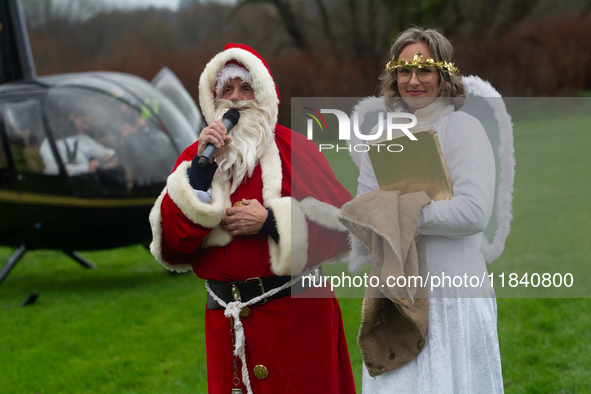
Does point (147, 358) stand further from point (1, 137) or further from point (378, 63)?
point (378, 63)

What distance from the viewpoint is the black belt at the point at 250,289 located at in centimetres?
269

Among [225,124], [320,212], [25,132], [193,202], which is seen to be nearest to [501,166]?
[320,212]

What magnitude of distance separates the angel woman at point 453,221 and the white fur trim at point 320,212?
1.36 ft

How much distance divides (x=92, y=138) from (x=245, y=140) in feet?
16.3

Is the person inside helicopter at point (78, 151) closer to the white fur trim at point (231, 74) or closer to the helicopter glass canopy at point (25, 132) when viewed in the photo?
the helicopter glass canopy at point (25, 132)

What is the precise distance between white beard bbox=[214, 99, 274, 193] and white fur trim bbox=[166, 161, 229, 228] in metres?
0.11

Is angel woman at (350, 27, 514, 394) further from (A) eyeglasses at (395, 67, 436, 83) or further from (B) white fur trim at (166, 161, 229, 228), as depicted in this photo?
(B) white fur trim at (166, 161, 229, 228)

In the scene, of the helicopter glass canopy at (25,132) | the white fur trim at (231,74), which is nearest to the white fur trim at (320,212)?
the white fur trim at (231,74)

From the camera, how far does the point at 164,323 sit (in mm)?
5938

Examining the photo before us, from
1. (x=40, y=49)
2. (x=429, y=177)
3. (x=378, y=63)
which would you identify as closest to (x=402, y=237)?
(x=429, y=177)

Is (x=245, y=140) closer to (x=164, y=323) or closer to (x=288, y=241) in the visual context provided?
(x=288, y=241)

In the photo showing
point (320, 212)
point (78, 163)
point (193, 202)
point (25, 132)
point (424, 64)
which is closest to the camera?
point (424, 64)

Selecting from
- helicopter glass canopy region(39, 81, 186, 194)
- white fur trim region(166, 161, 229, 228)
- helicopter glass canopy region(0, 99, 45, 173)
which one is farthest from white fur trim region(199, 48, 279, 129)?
helicopter glass canopy region(0, 99, 45, 173)

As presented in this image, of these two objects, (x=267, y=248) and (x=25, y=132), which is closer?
(x=267, y=248)
